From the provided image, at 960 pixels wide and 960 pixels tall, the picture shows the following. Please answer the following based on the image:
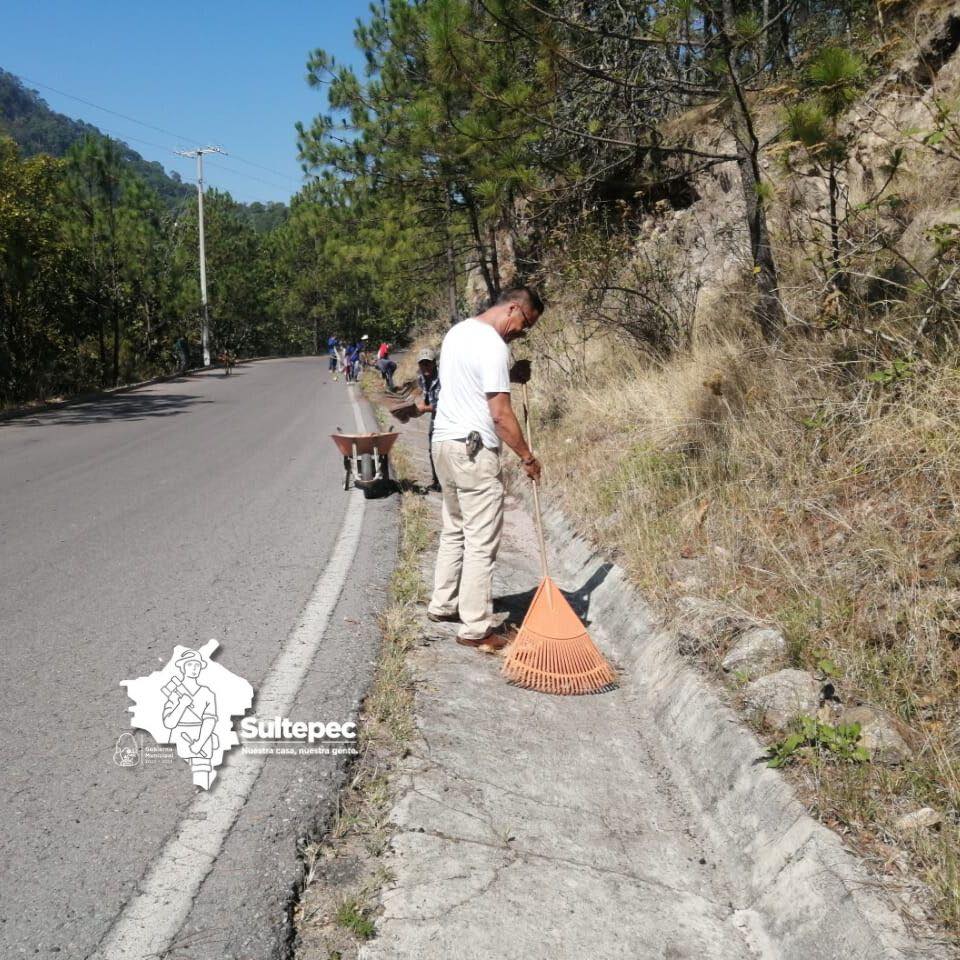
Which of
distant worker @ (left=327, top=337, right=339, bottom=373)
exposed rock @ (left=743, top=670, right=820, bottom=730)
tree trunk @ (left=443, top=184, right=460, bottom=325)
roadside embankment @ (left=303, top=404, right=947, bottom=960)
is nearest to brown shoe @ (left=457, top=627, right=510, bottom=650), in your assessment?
roadside embankment @ (left=303, top=404, right=947, bottom=960)

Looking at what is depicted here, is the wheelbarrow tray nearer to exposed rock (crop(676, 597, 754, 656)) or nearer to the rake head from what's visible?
the rake head

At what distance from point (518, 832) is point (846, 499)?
9.18ft

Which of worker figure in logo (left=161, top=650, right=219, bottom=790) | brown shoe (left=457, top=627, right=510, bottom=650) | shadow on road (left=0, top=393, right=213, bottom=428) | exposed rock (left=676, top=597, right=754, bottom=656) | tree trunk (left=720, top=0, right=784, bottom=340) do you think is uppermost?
tree trunk (left=720, top=0, right=784, bottom=340)

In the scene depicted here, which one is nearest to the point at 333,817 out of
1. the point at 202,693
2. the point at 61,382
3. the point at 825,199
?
the point at 202,693

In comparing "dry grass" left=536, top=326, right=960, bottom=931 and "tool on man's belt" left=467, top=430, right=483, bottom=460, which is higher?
"tool on man's belt" left=467, top=430, right=483, bottom=460

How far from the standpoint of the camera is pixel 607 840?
10.5 feet

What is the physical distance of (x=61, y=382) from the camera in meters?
25.2

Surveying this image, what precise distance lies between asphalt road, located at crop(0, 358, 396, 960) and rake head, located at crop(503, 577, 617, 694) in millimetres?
783

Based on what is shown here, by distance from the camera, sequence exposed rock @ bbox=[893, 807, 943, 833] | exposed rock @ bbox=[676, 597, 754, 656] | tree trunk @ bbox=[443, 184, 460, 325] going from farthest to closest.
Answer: tree trunk @ bbox=[443, 184, 460, 325] < exposed rock @ bbox=[676, 597, 754, 656] < exposed rock @ bbox=[893, 807, 943, 833]

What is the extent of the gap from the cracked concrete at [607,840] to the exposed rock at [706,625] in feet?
0.37

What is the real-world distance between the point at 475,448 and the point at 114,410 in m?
17.5

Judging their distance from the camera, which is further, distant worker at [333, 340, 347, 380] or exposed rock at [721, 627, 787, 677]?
distant worker at [333, 340, 347, 380]

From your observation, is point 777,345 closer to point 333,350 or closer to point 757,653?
point 757,653

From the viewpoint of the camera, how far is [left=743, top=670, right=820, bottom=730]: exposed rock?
347 centimetres
